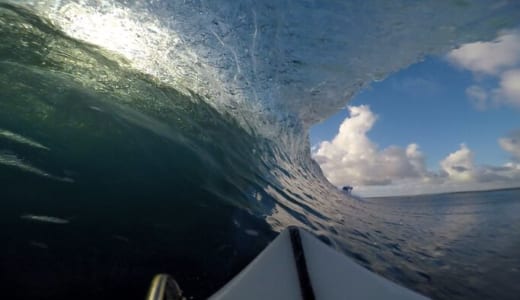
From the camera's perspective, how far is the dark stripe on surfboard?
1807 millimetres

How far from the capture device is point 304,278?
1.93 metres

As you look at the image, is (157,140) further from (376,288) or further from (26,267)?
(376,288)

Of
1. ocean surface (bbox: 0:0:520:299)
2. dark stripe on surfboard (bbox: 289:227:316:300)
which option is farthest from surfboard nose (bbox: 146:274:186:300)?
ocean surface (bbox: 0:0:520:299)

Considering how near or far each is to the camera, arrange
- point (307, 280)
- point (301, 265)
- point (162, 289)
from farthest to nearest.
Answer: point (301, 265) → point (307, 280) → point (162, 289)

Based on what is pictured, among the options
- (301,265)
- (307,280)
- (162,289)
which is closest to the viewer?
(162,289)

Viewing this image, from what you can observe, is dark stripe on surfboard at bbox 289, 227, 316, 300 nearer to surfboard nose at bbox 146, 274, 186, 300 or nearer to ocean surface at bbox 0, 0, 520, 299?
surfboard nose at bbox 146, 274, 186, 300

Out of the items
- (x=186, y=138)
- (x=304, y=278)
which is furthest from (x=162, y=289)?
(x=186, y=138)

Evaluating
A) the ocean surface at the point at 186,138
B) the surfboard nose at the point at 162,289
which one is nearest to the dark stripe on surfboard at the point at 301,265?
the surfboard nose at the point at 162,289

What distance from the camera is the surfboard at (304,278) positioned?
1.81m

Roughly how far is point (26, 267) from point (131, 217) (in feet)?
3.83

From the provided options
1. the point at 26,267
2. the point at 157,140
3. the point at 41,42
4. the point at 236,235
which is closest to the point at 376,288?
the point at 236,235

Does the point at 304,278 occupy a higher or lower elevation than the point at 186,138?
lower

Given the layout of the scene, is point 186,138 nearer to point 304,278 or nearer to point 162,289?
point 304,278

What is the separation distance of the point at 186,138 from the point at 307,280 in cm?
451
